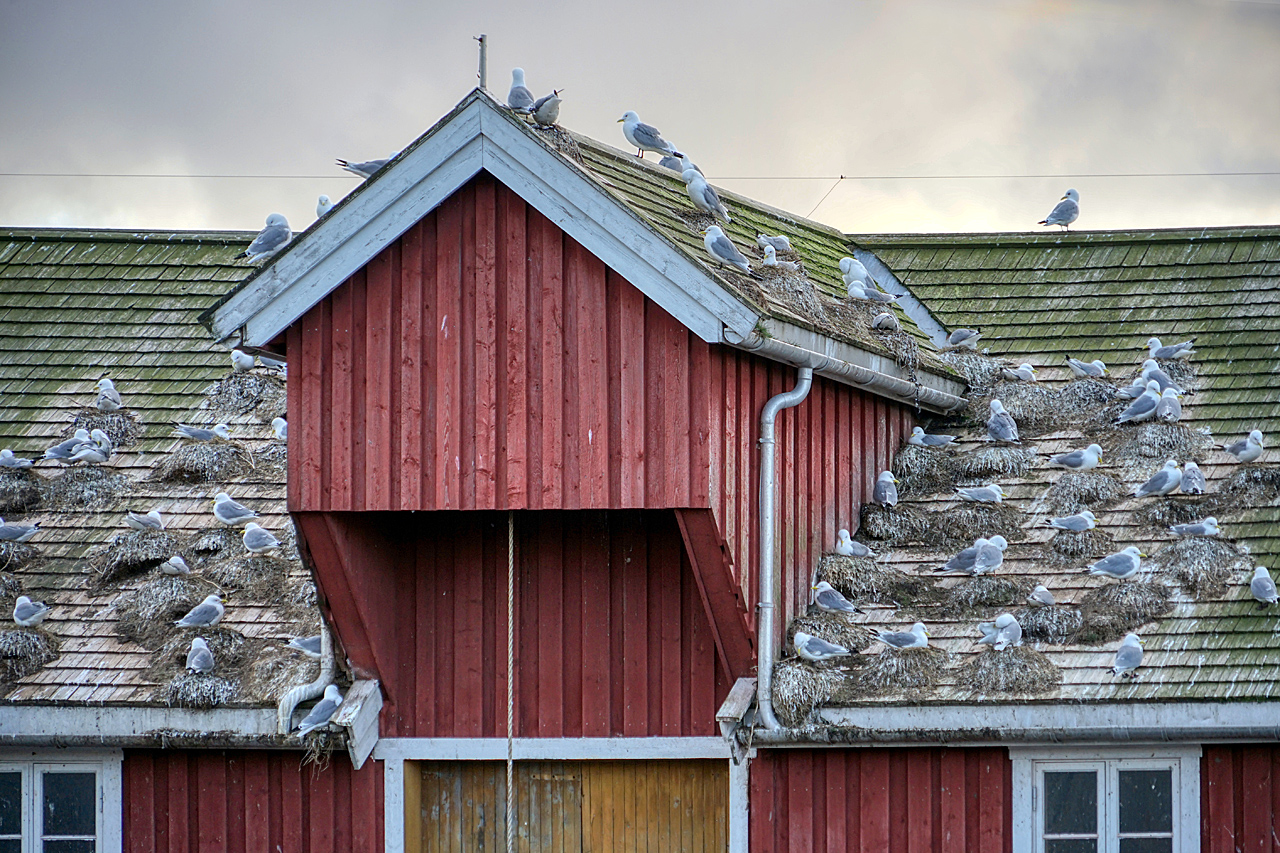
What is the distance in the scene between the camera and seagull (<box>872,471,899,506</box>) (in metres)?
10.7

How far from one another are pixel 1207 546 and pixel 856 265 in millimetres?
3700

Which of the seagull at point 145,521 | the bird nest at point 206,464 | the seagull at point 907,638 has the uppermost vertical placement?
the bird nest at point 206,464

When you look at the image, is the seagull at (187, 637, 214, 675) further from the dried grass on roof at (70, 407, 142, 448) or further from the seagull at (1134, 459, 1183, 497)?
the seagull at (1134, 459, 1183, 497)

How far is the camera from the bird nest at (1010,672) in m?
8.73

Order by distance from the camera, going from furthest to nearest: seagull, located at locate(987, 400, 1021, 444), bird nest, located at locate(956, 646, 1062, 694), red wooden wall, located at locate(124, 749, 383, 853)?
seagull, located at locate(987, 400, 1021, 444) → red wooden wall, located at locate(124, 749, 383, 853) → bird nest, located at locate(956, 646, 1062, 694)

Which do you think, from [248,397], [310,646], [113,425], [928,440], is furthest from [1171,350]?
[113,425]

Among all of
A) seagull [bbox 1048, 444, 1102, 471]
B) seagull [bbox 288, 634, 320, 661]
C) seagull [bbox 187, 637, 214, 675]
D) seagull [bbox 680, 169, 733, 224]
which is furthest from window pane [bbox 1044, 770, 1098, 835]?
seagull [bbox 187, 637, 214, 675]

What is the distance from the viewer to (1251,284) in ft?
40.1

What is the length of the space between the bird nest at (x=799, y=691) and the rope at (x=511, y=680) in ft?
5.51

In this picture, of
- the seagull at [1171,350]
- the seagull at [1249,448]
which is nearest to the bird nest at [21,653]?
the seagull at [1249,448]

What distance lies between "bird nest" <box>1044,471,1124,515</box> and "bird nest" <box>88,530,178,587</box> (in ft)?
21.1

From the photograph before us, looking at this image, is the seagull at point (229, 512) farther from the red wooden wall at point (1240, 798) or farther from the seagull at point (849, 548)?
the red wooden wall at point (1240, 798)

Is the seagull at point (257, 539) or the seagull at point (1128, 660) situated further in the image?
the seagull at point (257, 539)

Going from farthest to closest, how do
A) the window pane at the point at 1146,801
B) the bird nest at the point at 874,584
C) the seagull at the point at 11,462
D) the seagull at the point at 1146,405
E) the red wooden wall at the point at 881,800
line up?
1. the seagull at the point at 11,462
2. the seagull at the point at 1146,405
3. the bird nest at the point at 874,584
4. the red wooden wall at the point at 881,800
5. the window pane at the point at 1146,801
